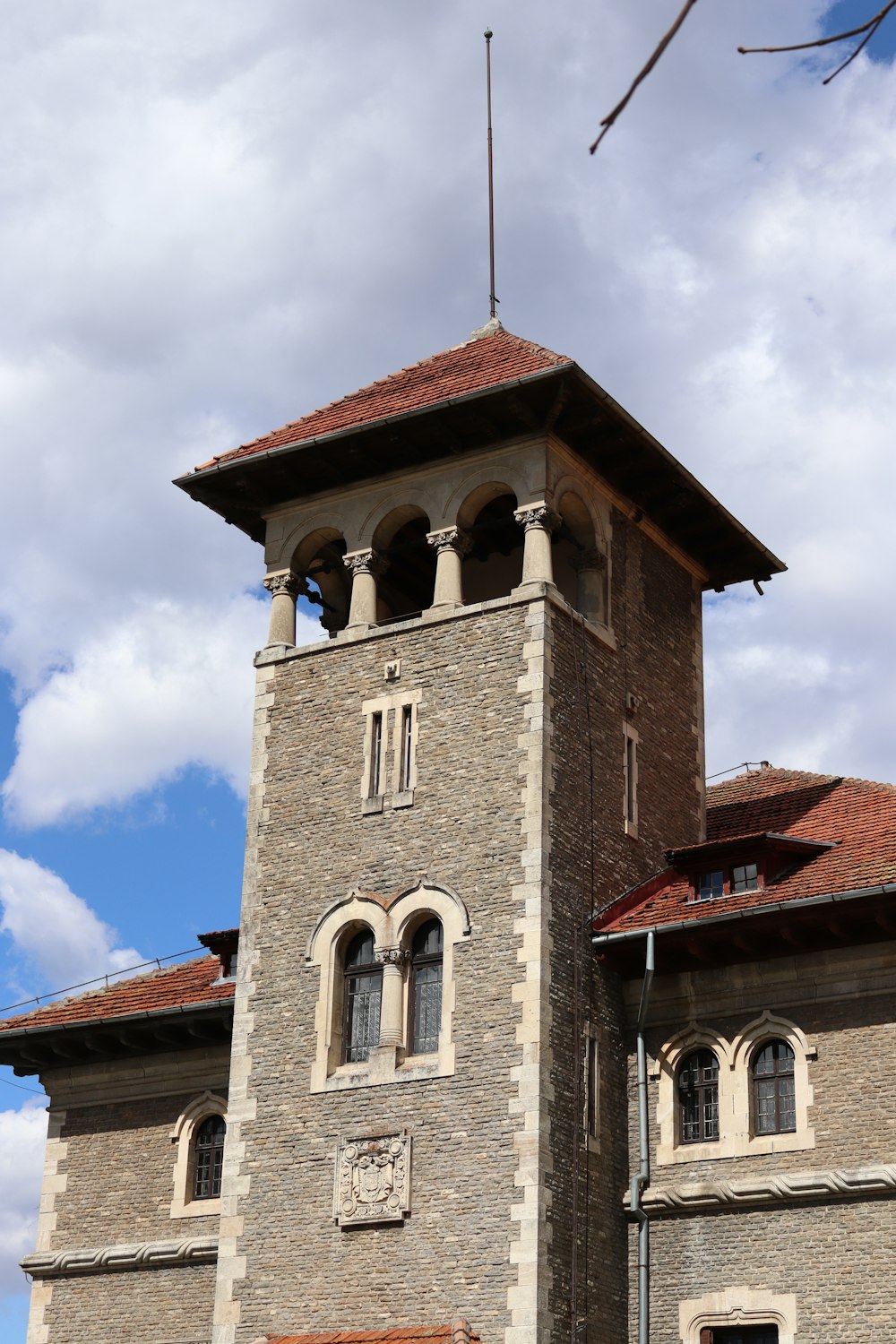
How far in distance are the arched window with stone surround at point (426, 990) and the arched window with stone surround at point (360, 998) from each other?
0.40m

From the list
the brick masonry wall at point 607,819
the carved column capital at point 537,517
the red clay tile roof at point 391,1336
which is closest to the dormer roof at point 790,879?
the brick masonry wall at point 607,819

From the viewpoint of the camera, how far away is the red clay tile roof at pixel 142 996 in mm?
21297

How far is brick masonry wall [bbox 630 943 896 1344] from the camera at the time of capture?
1577 centimetres

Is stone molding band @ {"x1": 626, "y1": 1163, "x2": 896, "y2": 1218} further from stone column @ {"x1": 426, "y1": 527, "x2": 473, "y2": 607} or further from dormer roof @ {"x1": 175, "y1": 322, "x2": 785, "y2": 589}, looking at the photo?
dormer roof @ {"x1": 175, "y1": 322, "x2": 785, "y2": 589}

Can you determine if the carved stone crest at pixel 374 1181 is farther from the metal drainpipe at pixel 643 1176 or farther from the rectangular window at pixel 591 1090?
the metal drainpipe at pixel 643 1176

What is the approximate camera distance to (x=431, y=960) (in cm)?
1817

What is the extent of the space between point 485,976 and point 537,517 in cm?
530

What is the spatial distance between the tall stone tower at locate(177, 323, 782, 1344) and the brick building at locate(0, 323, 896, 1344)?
41 mm

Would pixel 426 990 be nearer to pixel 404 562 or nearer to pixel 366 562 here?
pixel 366 562

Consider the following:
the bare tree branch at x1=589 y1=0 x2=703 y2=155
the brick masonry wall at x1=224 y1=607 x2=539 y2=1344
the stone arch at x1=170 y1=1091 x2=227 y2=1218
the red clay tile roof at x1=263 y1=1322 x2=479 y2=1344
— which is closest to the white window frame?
the brick masonry wall at x1=224 y1=607 x2=539 y2=1344

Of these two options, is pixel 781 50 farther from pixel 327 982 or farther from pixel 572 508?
pixel 572 508

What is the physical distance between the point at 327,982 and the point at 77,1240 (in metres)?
5.44

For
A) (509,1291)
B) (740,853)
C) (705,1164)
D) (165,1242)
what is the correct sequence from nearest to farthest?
(509,1291)
(705,1164)
(740,853)
(165,1242)

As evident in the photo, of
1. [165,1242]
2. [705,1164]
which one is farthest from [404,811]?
[165,1242]
